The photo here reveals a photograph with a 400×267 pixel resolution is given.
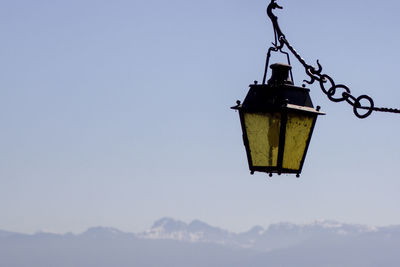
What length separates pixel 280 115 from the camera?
19.1 ft

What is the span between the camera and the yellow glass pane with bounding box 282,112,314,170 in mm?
5840

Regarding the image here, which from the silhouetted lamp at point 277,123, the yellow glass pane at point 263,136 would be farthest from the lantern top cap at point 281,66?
the yellow glass pane at point 263,136

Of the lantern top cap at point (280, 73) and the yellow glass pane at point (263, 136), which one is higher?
the lantern top cap at point (280, 73)

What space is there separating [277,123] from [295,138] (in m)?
0.17

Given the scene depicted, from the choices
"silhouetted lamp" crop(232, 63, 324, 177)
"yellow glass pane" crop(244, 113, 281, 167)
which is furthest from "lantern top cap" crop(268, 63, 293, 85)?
"yellow glass pane" crop(244, 113, 281, 167)

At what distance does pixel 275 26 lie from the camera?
19.4 feet

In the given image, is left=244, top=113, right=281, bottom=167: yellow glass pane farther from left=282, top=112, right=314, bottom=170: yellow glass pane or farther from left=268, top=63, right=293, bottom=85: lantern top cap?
left=268, top=63, right=293, bottom=85: lantern top cap

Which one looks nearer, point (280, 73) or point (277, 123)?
point (277, 123)

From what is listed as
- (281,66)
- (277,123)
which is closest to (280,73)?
(281,66)

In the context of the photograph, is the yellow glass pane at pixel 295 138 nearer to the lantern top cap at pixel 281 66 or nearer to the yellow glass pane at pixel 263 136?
the yellow glass pane at pixel 263 136

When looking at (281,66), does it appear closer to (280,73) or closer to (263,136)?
(280,73)

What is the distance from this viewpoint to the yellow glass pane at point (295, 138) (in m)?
5.84

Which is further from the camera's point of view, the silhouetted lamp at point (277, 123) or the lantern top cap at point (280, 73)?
the lantern top cap at point (280, 73)

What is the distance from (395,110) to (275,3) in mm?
1036
